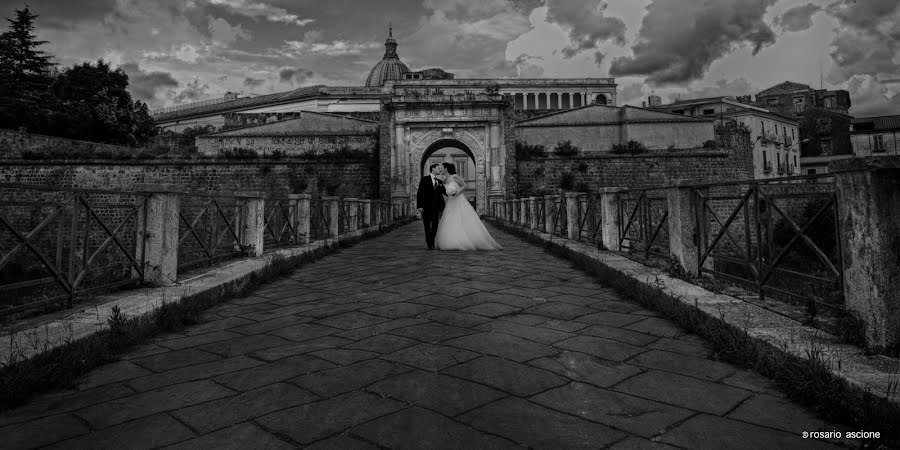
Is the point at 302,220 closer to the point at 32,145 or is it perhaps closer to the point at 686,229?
Result: the point at 686,229

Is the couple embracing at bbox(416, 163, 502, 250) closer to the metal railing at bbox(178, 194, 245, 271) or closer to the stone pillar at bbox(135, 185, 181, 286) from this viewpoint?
the metal railing at bbox(178, 194, 245, 271)

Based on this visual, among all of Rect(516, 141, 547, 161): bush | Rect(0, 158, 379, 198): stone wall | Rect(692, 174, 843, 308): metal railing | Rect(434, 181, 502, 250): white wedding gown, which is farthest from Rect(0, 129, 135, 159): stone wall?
Rect(692, 174, 843, 308): metal railing

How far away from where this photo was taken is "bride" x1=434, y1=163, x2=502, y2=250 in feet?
26.7

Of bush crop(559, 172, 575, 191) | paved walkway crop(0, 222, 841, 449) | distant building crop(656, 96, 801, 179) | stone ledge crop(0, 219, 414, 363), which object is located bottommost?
paved walkway crop(0, 222, 841, 449)

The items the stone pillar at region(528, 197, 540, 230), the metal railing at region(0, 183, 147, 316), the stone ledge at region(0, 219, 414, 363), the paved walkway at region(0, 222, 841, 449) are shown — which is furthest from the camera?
the stone pillar at region(528, 197, 540, 230)

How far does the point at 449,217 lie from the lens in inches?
327

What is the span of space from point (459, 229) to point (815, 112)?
57337 mm

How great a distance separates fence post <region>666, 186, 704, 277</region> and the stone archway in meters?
18.3

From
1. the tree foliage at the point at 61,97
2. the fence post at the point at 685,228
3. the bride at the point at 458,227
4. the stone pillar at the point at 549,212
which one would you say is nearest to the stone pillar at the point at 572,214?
the stone pillar at the point at 549,212

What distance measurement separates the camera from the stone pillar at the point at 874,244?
234 cm

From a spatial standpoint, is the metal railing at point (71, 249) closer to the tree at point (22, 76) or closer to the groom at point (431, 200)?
the groom at point (431, 200)

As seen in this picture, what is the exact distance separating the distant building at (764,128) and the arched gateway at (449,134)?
2408cm

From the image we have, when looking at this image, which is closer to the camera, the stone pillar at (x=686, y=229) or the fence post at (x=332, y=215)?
the stone pillar at (x=686, y=229)

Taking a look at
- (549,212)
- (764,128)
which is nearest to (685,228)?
(549,212)
